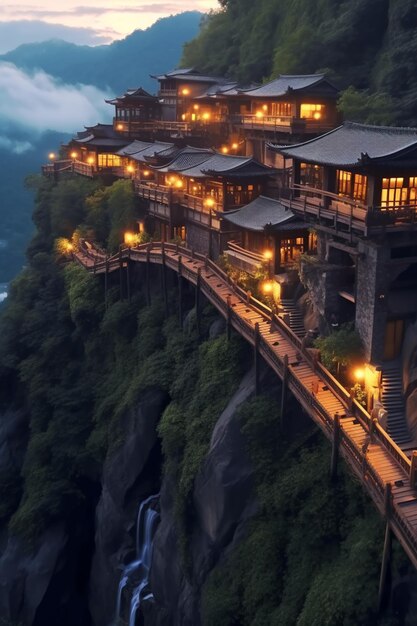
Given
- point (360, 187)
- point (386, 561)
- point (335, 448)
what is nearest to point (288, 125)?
point (360, 187)

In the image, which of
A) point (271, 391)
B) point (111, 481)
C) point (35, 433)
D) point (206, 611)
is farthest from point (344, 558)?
point (35, 433)

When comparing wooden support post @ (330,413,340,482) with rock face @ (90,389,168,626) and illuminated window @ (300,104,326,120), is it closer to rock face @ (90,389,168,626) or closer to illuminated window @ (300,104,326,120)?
rock face @ (90,389,168,626)

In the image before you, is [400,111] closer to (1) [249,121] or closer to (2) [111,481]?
(1) [249,121]

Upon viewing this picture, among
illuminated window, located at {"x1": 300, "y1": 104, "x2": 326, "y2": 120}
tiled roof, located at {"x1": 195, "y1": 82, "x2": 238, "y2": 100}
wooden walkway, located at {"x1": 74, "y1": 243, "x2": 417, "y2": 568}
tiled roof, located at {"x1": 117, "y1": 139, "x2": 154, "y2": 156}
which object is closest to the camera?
wooden walkway, located at {"x1": 74, "y1": 243, "x2": 417, "y2": 568}

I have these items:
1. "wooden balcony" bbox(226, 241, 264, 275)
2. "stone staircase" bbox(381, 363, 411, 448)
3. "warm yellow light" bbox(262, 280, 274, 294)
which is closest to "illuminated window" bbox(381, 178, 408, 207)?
"stone staircase" bbox(381, 363, 411, 448)

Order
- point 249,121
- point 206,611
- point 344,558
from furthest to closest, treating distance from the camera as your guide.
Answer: point 249,121 → point 206,611 → point 344,558

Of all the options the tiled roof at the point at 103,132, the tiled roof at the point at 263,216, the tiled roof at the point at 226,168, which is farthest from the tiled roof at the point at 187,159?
the tiled roof at the point at 103,132

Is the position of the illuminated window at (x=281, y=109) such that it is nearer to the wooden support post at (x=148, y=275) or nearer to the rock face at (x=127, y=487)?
the wooden support post at (x=148, y=275)
